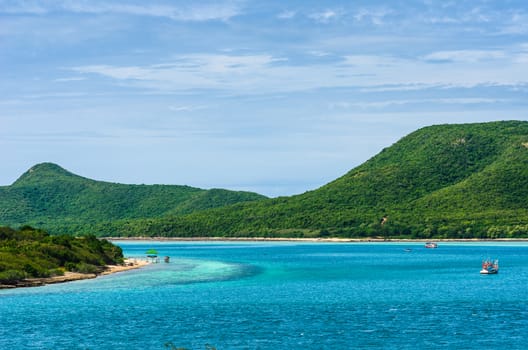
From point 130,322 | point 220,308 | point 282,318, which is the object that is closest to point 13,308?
point 130,322

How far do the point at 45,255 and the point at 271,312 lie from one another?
47.4m

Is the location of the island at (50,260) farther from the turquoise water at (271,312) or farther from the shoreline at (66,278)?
the turquoise water at (271,312)

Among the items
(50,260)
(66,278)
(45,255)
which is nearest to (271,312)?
(66,278)

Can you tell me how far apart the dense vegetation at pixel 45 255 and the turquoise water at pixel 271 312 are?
5.01 metres

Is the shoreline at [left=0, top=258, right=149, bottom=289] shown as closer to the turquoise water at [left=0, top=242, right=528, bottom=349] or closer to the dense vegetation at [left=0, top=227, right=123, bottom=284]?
the dense vegetation at [left=0, top=227, right=123, bottom=284]

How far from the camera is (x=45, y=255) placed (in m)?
108

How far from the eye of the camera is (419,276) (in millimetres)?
113438

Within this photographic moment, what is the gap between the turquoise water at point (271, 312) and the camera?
183ft

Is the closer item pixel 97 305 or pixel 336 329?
pixel 336 329

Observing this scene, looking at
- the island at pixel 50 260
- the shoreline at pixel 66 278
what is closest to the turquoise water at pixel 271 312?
the shoreline at pixel 66 278

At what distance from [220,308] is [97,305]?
36.9 ft

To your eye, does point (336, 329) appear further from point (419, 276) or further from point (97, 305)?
point (419, 276)

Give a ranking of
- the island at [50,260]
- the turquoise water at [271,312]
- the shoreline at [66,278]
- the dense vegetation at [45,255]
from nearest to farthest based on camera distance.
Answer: the turquoise water at [271,312] → the shoreline at [66,278] → the island at [50,260] → the dense vegetation at [45,255]

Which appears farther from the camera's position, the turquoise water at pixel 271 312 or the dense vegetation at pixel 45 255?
the dense vegetation at pixel 45 255
